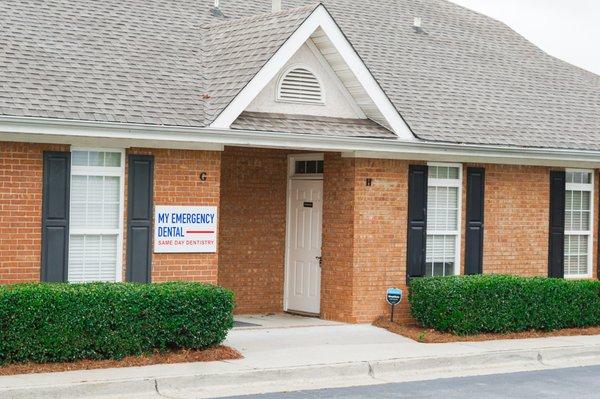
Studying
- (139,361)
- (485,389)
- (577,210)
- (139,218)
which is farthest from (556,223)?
(139,361)

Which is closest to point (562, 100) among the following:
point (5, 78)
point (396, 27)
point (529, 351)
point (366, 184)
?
point (396, 27)

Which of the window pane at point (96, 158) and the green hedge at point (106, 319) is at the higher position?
the window pane at point (96, 158)

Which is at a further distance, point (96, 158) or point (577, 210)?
point (577, 210)

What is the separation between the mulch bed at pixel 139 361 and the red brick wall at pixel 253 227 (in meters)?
4.08

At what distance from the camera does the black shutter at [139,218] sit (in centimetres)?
1549

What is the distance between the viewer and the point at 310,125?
16844mm

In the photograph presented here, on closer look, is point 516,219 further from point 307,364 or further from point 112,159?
point 112,159

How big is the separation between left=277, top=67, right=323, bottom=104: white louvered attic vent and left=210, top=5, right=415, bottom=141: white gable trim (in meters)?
0.57

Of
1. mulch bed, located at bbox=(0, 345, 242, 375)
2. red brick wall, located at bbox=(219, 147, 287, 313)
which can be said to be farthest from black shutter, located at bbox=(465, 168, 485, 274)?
mulch bed, located at bbox=(0, 345, 242, 375)

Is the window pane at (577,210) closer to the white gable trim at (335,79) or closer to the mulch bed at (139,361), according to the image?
the white gable trim at (335,79)

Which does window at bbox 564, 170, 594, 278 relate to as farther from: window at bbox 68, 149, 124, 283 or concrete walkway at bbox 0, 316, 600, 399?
window at bbox 68, 149, 124, 283

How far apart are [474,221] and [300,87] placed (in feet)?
12.8

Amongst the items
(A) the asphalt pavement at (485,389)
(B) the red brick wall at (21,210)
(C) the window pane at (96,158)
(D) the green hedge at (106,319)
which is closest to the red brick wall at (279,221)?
(B) the red brick wall at (21,210)

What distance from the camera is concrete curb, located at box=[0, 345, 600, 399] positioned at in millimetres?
11805
